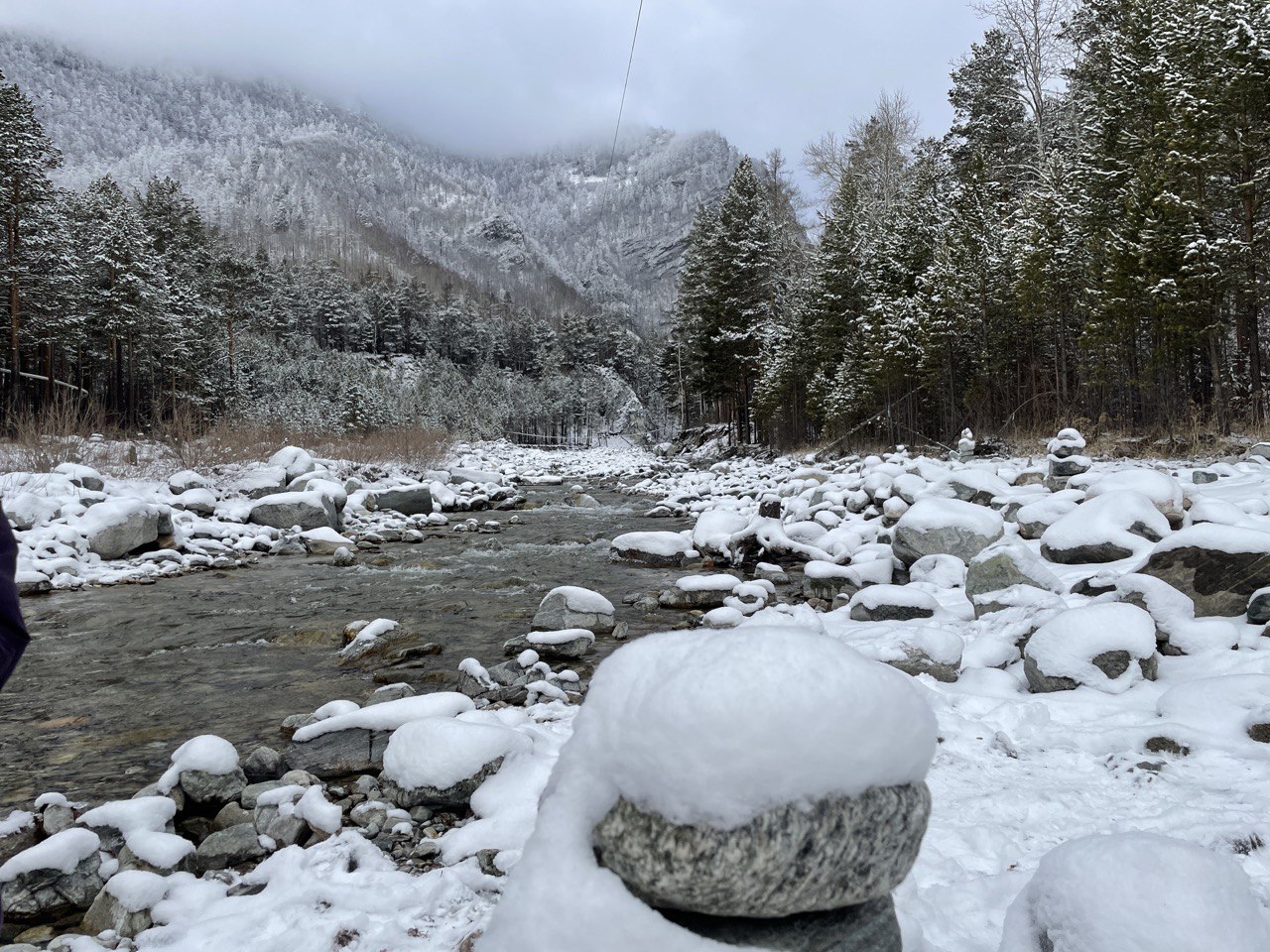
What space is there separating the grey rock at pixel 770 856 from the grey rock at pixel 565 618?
490cm

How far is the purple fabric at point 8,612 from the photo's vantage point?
1.10 m

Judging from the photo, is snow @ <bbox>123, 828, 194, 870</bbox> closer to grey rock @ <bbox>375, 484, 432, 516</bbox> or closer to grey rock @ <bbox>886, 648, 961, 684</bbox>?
grey rock @ <bbox>886, 648, 961, 684</bbox>

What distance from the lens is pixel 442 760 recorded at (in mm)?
3447

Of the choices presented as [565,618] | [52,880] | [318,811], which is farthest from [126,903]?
[565,618]

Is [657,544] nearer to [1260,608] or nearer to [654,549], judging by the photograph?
[654,549]

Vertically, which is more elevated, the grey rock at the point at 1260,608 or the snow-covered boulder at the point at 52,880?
the grey rock at the point at 1260,608

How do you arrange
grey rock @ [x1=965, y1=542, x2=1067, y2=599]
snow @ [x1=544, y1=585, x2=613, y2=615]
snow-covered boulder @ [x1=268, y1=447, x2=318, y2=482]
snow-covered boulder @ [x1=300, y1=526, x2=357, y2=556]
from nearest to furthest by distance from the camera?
grey rock @ [x1=965, y1=542, x2=1067, y2=599], snow @ [x1=544, y1=585, x2=613, y2=615], snow-covered boulder @ [x1=300, y1=526, x2=357, y2=556], snow-covered boulder @ [x1=268, y1=447, x2=318, y2=482]

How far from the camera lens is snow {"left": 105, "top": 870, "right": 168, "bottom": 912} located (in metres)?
2.72

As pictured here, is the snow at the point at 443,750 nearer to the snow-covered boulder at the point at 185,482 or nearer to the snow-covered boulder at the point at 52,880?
the snow-covered boulder at the point at 52,880

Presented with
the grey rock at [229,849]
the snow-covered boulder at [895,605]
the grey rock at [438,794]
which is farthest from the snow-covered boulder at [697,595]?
the grey rock at [229,849]

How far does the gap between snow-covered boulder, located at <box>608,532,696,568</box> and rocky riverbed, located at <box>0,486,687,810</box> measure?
0.88 feet

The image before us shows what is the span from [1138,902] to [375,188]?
6794 inches

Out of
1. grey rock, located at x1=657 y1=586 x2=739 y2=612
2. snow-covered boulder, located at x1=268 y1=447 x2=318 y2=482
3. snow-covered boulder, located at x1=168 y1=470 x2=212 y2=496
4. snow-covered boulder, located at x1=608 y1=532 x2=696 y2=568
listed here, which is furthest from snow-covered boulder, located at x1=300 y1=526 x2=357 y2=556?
grey rock, located at x1=657 y1=586 x2=739 y2=612

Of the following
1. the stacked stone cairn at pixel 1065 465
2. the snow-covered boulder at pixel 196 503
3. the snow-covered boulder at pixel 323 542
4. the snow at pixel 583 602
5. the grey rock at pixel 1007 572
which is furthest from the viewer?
the snow-covered boulder at pixel 196 503
